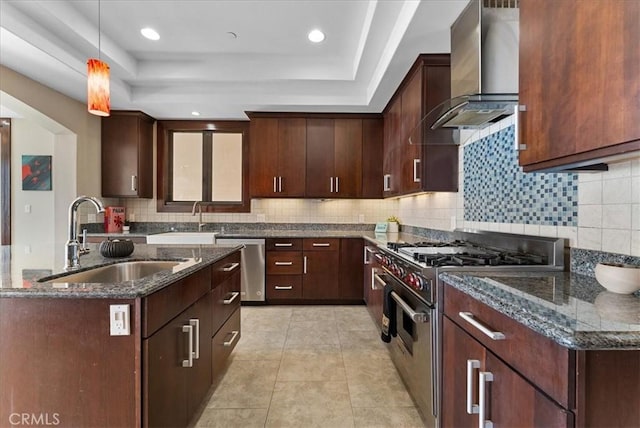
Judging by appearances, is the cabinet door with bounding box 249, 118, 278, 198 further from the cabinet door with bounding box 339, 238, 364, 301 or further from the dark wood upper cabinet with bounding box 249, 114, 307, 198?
the cabinet door with bounding box 339, 238, 364, 301

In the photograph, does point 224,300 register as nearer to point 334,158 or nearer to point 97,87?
point 97,87

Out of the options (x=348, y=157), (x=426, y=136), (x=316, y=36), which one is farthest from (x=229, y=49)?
(x=426, y=136)

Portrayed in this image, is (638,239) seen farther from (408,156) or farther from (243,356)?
(243,356)

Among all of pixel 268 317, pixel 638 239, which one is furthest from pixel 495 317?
pixel 268 317

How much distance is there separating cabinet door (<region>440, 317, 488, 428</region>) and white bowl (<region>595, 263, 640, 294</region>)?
51 cm

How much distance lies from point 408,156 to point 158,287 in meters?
2.52

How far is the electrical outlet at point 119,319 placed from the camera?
47.6 inches

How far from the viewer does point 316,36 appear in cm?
309

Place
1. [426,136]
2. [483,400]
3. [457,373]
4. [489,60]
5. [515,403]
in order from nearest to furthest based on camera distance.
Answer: [515,403] < [483,400] < [457,373] < [489,60] < [426,136]

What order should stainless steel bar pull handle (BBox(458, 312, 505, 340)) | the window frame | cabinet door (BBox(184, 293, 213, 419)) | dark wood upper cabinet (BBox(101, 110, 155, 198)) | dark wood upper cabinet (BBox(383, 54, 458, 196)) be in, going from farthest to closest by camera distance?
the window frame < dark wood upper cabinet (BBox(101, 110, 155, 198)) < dark wood upper cabinet (BBox(383, 54, 458, 196)) < cabinet door (BBox(184, 293, 213, 419)) < stainless steel bar pull handle (BBox(458, 312, 505, 340))

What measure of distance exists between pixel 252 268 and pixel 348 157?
1944 millimetres

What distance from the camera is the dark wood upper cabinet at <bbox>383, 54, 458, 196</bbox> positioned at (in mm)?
2633

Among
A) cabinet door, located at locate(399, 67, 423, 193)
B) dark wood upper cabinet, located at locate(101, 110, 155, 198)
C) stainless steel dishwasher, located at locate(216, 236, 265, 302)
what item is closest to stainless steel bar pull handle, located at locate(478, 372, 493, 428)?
cabinet door, located at locate(399, 67, 423, 193)

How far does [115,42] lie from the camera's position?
3174 millimetres
